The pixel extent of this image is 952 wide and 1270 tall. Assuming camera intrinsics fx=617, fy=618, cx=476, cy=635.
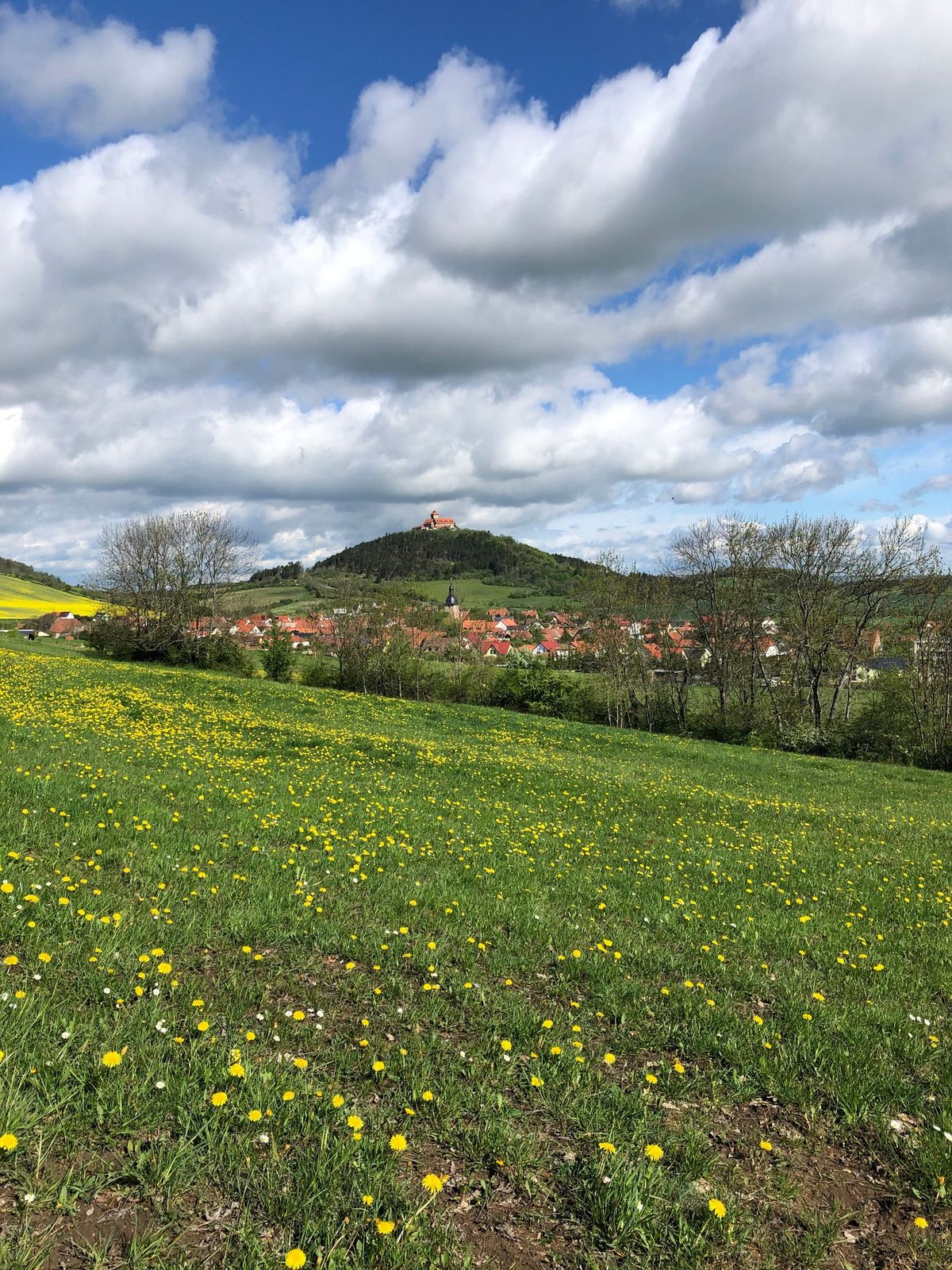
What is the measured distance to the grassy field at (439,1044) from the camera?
3072mm

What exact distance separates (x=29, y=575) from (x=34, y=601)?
28.6 meters

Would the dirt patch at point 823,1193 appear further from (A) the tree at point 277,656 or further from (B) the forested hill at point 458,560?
(B) the forested hill at point 458,560

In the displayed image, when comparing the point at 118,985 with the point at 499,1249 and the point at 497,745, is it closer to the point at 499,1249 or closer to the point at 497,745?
the point at 499,1249

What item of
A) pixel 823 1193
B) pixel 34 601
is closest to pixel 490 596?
pixel 34 601

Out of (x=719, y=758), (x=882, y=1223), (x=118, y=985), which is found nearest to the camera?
(x=882, y=1223)

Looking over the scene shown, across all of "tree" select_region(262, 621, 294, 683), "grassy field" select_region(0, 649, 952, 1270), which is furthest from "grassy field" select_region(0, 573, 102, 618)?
"grassy field" select_region(0, 649, 952, 1270)

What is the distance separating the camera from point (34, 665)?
26.0m

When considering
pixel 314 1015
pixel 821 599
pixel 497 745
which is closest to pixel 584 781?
pixel 497 745

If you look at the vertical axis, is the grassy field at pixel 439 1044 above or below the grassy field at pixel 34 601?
below

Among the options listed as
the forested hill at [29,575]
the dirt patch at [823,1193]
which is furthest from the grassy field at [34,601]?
the dirt patch at [823,1193]

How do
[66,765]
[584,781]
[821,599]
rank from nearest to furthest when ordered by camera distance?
[66,765] → [584,781] → [821,599]

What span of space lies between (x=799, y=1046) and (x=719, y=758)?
2216 cm

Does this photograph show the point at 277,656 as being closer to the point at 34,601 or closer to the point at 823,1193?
the point at 823,1193

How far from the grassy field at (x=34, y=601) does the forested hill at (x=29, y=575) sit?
211cm
